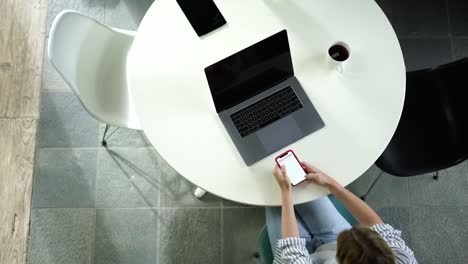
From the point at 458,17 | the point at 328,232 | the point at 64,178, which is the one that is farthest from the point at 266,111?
the point at 458,17

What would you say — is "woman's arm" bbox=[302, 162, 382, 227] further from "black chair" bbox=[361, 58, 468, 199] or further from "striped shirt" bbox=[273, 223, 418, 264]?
"black chair" bbox=[361, 58, 468, 199]

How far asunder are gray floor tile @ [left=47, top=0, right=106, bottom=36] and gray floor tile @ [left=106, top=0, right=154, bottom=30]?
0.04 m

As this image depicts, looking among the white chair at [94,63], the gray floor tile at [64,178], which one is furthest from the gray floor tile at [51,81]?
the white chair at [94,63]

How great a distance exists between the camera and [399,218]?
2.12 metres

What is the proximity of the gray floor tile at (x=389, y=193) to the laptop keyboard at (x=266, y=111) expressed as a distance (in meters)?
0.93

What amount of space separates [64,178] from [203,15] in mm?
1164

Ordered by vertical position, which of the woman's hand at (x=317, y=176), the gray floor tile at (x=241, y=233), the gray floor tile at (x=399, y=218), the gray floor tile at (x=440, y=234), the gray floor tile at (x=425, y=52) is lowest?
the gray floor tile at (x=440, y=234)

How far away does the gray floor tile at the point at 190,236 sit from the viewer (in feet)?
6.75

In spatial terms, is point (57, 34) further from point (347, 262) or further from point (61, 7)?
point (347, 262)

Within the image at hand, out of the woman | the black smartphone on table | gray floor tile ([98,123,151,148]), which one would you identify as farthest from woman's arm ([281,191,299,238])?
gray floor tile ([98,123,151,148])

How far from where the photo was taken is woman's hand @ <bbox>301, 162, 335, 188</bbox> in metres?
1.38

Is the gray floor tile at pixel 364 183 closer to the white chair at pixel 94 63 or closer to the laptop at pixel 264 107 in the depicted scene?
the laptop at pixel 264 107

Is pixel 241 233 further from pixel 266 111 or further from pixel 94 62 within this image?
pixel 94 62

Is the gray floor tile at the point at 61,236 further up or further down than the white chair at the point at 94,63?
further down
